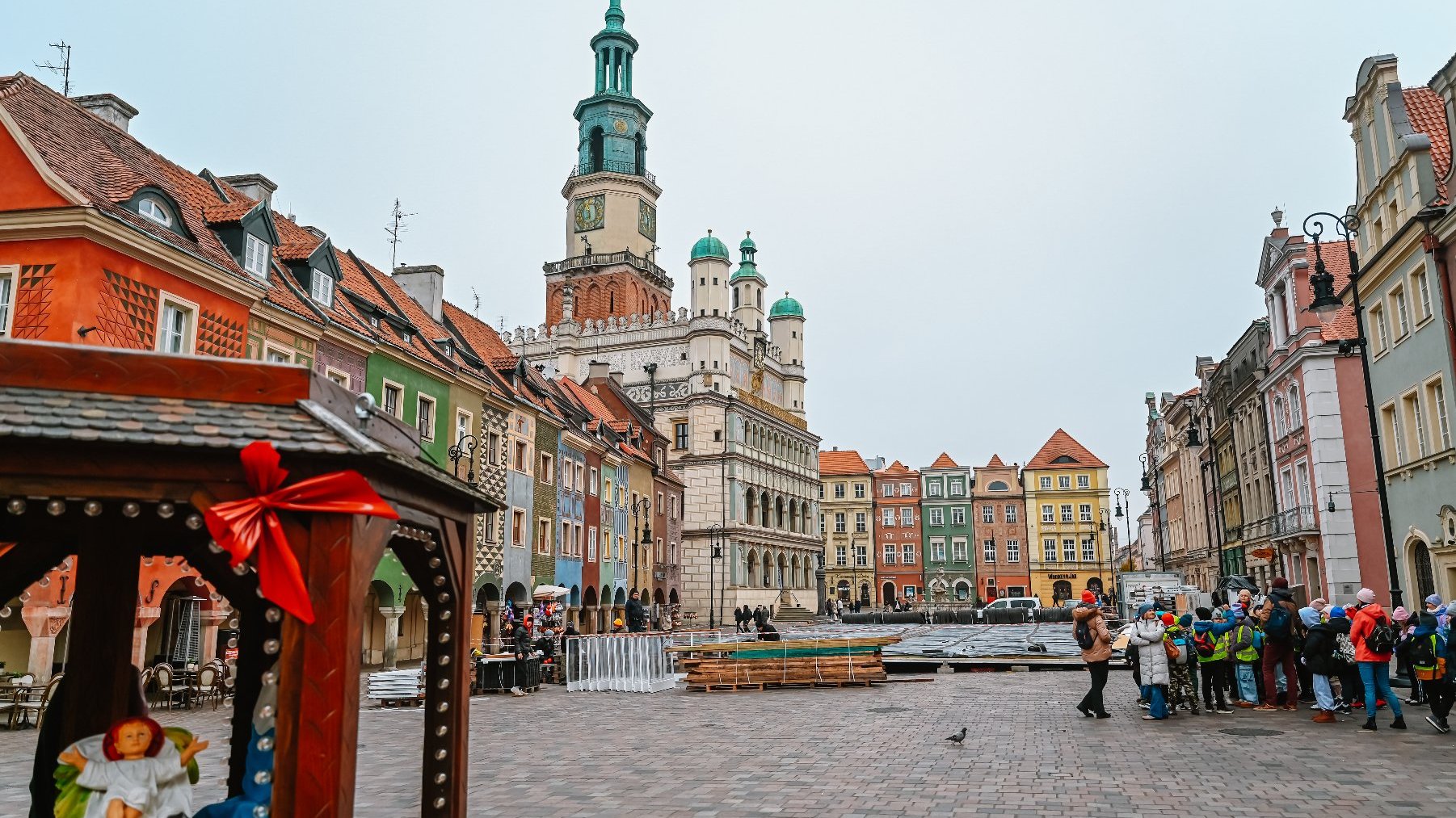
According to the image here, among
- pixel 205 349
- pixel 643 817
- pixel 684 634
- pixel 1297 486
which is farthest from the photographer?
pixel 1297 486

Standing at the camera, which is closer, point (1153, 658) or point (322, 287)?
point (1153, 658)

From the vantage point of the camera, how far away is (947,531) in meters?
101

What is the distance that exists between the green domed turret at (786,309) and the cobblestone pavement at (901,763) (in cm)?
7284

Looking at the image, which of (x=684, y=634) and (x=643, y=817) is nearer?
(x=643, y=817)

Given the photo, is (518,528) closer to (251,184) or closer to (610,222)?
(251,184)

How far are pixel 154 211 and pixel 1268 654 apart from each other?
2170 centimetres

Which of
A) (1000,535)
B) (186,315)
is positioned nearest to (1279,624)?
(186,315)

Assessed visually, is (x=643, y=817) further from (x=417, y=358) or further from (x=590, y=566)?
(x=590, y=566)

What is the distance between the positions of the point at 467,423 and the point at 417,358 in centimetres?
392

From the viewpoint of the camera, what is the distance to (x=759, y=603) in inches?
2972

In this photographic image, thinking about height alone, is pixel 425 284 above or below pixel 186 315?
above

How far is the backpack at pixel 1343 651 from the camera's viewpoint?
47.8ft

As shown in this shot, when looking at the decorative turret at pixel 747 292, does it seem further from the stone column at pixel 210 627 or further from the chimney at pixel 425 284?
the stone column at pixel 210 627

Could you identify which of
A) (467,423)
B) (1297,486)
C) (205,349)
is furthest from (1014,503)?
(205,349)
